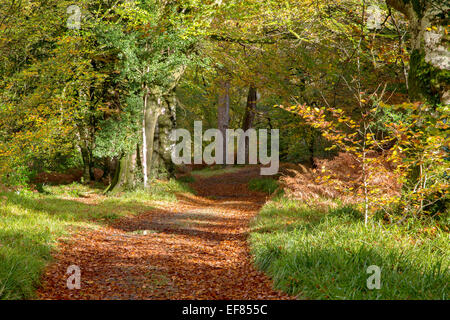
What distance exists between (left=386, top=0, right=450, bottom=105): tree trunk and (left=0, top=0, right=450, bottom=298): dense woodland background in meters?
0.02

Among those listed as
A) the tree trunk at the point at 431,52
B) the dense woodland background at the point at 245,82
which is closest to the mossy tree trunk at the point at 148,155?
the dense woodland background at the point at 245,82

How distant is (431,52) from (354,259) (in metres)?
3.74

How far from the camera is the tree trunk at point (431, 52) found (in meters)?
6.33

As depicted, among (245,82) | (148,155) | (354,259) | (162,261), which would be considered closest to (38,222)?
(162,261)

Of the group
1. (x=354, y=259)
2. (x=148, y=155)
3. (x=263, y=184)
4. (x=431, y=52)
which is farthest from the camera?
(x=263, y=184)

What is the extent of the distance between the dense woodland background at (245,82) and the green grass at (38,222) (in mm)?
972

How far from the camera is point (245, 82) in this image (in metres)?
18.2

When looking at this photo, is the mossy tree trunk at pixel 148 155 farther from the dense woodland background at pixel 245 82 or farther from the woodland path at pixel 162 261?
the woodland path at pixel 162 261

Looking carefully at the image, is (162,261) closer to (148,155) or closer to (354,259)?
(354,259)

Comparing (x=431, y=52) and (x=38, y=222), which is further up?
(x=431, y=52)

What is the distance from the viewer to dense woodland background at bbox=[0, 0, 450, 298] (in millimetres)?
6395

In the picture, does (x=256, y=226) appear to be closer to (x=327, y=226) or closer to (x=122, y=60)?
(x=327, y=226)

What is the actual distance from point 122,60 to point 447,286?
12.5m

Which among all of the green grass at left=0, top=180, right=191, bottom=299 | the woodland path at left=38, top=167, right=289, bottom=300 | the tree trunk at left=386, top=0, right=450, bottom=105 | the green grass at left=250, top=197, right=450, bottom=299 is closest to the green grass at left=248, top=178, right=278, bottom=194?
the green grass at left=0, top=180, right=191, bottom=299
